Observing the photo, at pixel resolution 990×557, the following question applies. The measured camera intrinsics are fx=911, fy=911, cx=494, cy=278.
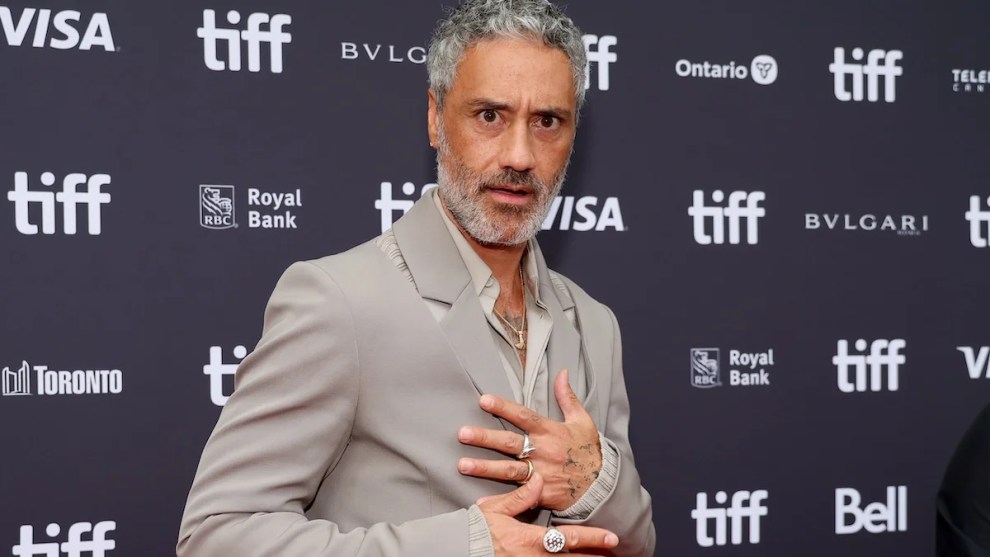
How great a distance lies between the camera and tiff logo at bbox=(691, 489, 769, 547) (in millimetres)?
2629

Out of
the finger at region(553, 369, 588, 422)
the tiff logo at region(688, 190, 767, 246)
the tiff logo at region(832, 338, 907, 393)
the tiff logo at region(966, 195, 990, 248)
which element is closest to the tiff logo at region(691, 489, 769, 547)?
the tiff logo at region(832, 338, 907, 393)

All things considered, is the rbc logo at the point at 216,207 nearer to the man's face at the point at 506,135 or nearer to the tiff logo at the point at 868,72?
the man's face at the point at 506,135

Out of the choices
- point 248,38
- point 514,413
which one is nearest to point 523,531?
point 514,413

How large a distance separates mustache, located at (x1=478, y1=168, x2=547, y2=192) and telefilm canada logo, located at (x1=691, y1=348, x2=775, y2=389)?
1.36 m

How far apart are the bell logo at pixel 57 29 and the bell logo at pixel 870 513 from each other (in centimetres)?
238

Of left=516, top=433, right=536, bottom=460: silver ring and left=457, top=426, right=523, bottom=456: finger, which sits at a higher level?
left=457, top=426, right=523, bottom=456: finger

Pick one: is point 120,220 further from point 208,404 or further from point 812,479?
point 812,479

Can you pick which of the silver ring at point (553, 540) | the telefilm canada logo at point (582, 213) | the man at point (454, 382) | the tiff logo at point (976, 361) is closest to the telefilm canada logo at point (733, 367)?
the telefilm canada logo at point (582, 213)

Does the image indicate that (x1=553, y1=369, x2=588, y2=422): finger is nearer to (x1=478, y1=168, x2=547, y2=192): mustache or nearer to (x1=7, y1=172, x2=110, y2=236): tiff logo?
(x1=478, y1=168, x2=547, y2=192): mustache

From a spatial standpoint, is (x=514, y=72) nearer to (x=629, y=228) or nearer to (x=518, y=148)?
(x=518, y=148)

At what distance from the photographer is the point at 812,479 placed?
273cm

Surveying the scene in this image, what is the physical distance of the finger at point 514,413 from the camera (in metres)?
1.22

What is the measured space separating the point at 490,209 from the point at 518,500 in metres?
0.44

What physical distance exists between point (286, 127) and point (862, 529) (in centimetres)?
205
